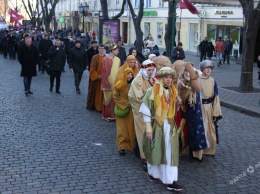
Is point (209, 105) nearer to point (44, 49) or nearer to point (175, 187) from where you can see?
point (175, 187)

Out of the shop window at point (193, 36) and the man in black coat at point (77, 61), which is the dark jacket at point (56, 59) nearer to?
the man in black coat at point (77, 61)

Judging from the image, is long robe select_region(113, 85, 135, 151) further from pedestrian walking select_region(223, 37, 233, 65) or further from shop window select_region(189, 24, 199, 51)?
shop window select_region(189, 24, 199, 51)

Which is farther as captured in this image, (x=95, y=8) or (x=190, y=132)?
(x=95, y=8)

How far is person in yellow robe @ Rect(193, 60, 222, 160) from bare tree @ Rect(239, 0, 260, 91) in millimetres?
8046

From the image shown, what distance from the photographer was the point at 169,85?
6.02 meters

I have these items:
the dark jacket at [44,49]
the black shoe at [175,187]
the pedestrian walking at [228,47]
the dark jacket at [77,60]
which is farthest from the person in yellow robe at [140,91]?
the pedestrian walking at [228,47]

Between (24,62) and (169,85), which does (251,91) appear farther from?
(169,85)

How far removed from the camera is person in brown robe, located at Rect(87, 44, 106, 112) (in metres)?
11.3

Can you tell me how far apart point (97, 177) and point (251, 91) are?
9.80m

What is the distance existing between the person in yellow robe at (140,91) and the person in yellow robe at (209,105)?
0.92 meters

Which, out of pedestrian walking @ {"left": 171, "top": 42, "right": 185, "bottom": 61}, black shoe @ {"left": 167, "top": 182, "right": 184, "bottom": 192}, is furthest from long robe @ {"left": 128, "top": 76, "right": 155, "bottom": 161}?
pedestrian walking @ {"left": 171, "top": 42, "right": 185, "bottom": 61}

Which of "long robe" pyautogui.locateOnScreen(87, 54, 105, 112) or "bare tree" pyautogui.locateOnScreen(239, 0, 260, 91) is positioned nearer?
"long robe" pyautogui.locateOnScreen(87, 54, 105, 112)

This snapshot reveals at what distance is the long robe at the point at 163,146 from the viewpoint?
19.4 feet

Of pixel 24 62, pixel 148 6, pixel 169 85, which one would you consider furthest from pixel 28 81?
pixel 148 6
